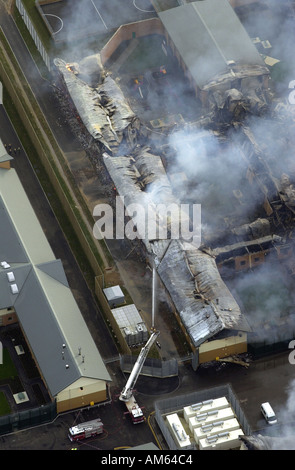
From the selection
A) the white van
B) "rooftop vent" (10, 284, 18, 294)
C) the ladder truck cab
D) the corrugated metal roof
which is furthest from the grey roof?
the white van

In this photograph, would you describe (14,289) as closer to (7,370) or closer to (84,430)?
(7,370)

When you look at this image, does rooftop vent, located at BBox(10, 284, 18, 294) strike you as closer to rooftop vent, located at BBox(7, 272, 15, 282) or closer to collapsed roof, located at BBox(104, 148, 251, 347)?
rooftop vent, located at BBox(7, 272, 15, 282)

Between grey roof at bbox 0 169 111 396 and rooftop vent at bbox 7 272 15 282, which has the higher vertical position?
rooftop vent at bbox 7 272 15 282

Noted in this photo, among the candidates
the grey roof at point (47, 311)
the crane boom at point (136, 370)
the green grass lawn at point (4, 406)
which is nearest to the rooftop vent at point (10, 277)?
the grey roof at point (47, 311)

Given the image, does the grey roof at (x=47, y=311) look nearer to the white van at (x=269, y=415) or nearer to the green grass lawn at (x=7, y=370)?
the green grass lawn at (x=7, y=370)

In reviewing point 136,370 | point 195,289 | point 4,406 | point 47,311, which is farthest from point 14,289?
point 195,289

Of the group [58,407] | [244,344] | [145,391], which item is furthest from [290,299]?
[58,407]

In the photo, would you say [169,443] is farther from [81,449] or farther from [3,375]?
[3,375]
